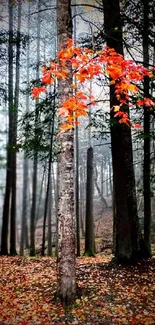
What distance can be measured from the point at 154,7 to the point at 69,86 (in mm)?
5202

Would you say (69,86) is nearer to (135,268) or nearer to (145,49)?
(135,268)

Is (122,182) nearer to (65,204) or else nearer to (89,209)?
(65,204)

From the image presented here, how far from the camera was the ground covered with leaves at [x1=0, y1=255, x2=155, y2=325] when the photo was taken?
5059mm

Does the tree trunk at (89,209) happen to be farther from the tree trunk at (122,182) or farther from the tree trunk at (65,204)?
the tree trunk at (65,204)

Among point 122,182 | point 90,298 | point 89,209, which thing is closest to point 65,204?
point 90,298

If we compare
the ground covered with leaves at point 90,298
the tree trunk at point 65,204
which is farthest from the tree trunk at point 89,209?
the tree trunk at point 65,204

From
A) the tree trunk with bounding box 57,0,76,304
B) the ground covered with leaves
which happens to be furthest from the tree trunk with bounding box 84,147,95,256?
the tree trunk with bounding box 57,0,76,304

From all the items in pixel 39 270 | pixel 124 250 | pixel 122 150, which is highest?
pixel 122 150

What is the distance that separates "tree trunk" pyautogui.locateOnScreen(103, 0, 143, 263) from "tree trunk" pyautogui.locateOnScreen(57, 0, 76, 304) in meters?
2.67

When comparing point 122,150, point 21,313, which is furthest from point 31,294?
point 122,150

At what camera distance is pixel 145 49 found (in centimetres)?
1054

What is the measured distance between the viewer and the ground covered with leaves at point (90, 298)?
5.06m

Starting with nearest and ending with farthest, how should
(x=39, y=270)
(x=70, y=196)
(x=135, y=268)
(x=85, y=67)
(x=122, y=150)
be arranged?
(x=85, y=67)
(x=70, y=196)
(x=135, y=268)
(x=122, y=150)
(x=39, y=270)

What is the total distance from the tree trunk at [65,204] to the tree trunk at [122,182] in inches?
105
